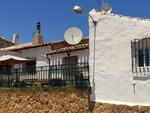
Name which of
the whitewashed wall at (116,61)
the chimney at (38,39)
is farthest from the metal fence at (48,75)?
the chimney at (38,39)

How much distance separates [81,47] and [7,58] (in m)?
4.59

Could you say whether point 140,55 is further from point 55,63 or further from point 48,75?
point 55,63

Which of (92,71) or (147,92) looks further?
(92,71)

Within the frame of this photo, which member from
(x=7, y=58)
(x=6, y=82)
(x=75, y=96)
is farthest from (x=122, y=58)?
(x=7, y=58)

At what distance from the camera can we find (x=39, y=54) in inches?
982

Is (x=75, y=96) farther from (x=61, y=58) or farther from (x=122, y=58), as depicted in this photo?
(x=61, y=58)

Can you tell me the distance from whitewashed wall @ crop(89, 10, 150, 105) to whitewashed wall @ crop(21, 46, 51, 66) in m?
10.6

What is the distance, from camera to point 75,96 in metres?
14.2

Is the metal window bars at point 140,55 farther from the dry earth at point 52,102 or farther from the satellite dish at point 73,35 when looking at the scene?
the satellite dish at point 73,35

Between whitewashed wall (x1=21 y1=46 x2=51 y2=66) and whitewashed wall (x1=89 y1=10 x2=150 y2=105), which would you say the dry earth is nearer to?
whitewashed wall (x1=89 y1=10 x2=150 y2=105)

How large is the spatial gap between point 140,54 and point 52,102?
4.44 m

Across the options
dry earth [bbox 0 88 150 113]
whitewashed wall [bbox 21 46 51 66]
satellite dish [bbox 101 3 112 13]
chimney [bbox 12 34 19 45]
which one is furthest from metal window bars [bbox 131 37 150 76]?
chimney [bbox 12 34 19 45]

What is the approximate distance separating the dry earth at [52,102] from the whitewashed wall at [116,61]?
0.28 metres

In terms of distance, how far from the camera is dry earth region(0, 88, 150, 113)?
13186 mm
